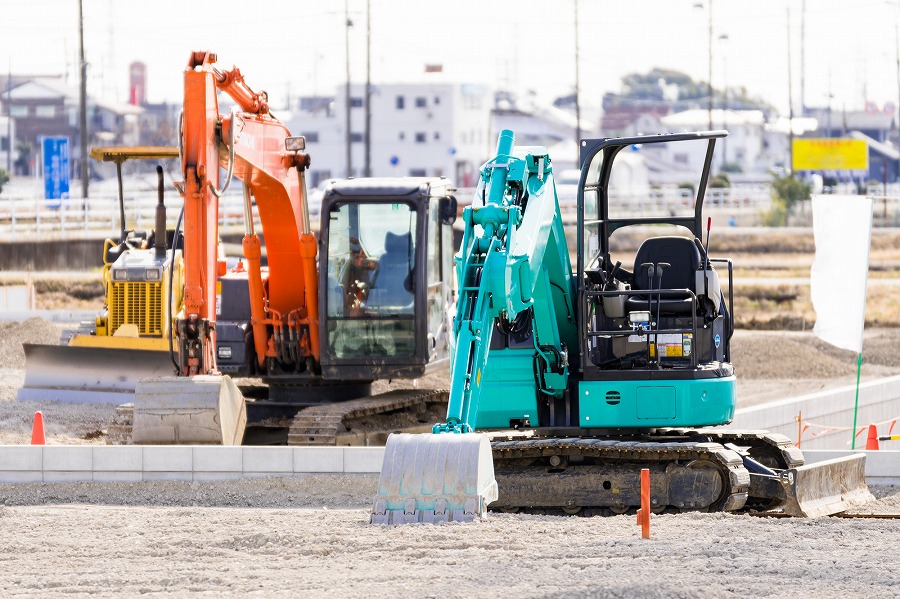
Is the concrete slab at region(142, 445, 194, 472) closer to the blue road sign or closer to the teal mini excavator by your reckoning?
the teal mini excavator

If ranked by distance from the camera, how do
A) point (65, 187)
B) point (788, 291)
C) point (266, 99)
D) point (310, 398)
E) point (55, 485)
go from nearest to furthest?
point (55, 485)
point (266, 99)
point (310, 398)
point (788, 291)
point (65, 187)

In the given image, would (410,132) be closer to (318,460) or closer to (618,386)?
(318,460)

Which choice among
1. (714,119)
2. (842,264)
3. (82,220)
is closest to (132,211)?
(82,220)

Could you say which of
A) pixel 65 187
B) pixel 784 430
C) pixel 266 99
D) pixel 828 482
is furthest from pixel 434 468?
pixel 65 187

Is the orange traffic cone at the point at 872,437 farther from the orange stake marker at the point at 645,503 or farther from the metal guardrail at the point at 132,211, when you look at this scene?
the metal guardrail at the point at 132,211

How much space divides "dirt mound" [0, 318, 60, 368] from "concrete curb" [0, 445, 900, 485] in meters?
13.1

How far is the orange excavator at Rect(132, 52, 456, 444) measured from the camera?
14.7 metres

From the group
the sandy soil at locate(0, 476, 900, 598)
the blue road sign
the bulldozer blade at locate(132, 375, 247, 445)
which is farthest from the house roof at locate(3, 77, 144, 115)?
the sandy soil at locate(0, 476, 900, 598)

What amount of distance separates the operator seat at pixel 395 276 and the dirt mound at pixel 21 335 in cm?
1207

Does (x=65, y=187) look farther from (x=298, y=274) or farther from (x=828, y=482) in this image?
(x=828, y=482)

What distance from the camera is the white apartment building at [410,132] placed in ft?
317

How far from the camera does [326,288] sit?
1525cm

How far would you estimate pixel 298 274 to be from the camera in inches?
620

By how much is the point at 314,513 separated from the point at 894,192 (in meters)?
66.9
